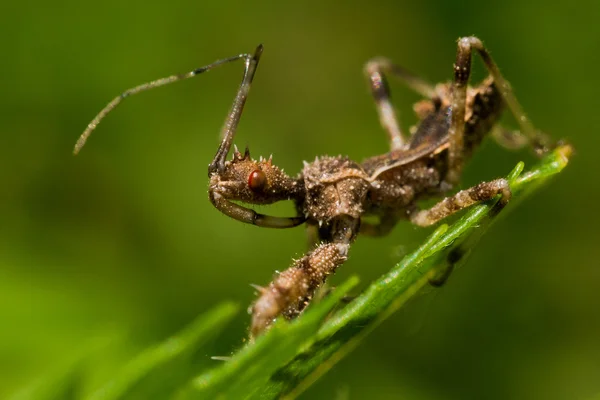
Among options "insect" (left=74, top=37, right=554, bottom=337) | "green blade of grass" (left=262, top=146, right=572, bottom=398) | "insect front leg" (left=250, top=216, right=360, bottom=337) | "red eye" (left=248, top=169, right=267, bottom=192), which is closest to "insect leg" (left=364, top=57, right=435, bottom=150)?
"insect" (left=74, top=37, right=554, bottom=337)

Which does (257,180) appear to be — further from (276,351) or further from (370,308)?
(276,351)

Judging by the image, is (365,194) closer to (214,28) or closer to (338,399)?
(338,399)

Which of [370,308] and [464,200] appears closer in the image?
[370,308]

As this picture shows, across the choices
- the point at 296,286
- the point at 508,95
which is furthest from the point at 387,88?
the point at 296,286

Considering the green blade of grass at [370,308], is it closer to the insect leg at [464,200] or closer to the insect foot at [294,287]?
the insect leg at [464,200]

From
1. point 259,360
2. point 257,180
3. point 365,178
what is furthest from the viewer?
point 365,178

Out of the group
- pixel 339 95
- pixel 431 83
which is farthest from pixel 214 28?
pixel 431 83

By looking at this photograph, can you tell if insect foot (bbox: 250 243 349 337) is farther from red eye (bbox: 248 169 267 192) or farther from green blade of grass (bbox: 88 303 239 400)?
green blade of grass (bbox: 88 303 239 400)
